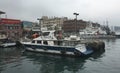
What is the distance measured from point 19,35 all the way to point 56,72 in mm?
56113

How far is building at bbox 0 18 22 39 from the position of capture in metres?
69.9

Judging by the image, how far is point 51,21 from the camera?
148500 mm

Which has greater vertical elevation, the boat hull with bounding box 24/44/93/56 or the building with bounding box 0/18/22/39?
the building with bounding box 0/18/22/39

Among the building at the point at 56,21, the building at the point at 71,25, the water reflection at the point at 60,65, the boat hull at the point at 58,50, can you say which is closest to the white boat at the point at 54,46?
the boat hull at the point at 58,50

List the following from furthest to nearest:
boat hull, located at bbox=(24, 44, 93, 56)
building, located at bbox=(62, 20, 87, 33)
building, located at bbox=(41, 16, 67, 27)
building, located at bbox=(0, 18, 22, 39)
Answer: building, located at bbox=(41, 16, 67, 27) → building, located at bbox=(62, 20, 87, 33) → building, located at bbox=(0, 18, 22, 39) → boat hull, located at bbox=(24, 44, 93, 56)

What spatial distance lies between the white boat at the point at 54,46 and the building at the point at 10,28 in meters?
32.2

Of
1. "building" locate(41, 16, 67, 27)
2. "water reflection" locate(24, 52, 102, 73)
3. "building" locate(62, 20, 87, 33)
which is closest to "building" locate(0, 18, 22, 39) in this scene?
"water reflection" locate(24, 52, 102, 73)

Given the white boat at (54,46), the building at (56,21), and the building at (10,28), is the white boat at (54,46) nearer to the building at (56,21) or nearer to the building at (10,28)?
the building at (10,28)

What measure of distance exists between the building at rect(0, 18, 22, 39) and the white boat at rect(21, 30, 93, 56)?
32.2 metres

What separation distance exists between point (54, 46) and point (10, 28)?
42.7 m

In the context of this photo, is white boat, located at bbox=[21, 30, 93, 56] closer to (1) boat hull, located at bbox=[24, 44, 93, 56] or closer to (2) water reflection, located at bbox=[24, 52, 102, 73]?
(1) boat hull, located at bbox=[24, 44, 93, 56]

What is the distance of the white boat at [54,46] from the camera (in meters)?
32.6

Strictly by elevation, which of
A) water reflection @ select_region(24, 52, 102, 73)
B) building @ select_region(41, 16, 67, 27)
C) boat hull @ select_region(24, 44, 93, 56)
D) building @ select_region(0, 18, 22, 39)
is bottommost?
water reflection @ select_region(24, 52, 102, 73)

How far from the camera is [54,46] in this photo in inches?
1366
